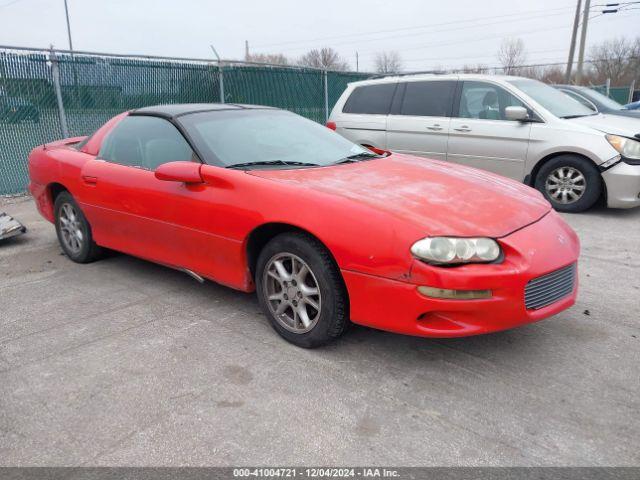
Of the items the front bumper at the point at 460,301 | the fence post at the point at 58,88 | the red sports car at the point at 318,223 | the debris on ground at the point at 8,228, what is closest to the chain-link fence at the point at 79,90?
the fence post at the point at 58,88

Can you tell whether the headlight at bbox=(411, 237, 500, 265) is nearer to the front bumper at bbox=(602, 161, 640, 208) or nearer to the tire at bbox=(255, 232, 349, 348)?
the tire at bbox=(255, 232, 349, 348)

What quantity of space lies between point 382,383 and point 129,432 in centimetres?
123

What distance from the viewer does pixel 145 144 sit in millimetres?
4039

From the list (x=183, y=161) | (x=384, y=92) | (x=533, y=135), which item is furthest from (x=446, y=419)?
(x=384, y=92)

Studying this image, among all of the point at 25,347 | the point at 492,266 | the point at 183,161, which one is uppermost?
the point at 183,161

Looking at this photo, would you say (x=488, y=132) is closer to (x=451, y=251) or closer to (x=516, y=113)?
(x=516, y=113)

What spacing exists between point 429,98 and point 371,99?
3.02 feet

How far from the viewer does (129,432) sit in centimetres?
237

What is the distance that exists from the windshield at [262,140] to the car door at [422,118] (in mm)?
3425

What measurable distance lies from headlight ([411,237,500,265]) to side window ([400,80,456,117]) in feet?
16.7

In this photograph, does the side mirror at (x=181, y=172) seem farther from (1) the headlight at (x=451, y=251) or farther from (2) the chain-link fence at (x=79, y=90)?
(2) the chain-link fence at (x=79, y=90)

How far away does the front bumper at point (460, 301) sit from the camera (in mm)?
2592

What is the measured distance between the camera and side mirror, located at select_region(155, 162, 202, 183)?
11.2ft

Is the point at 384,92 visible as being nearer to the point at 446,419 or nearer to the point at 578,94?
the point at 578,94
